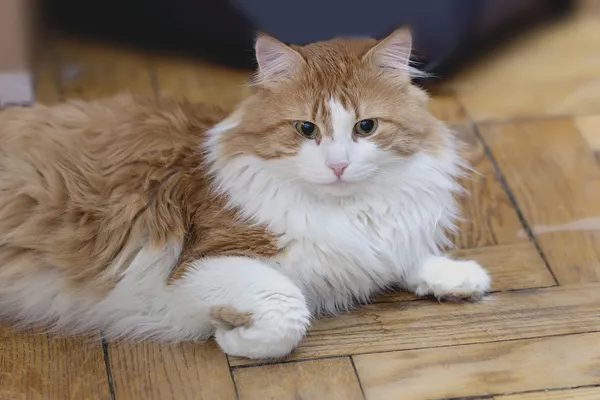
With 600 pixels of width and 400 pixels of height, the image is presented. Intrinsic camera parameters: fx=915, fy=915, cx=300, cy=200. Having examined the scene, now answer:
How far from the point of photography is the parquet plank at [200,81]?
97.7 inches

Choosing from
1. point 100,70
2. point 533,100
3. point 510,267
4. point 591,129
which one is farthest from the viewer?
point 100,70

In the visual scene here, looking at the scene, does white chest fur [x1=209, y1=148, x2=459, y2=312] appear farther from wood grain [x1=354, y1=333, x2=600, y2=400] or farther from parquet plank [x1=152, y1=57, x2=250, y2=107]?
parquet plank [x1=152, y1=57, x2=250, y2=107]

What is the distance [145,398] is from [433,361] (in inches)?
19.1

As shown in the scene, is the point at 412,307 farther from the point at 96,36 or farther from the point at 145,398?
the point at 96,36

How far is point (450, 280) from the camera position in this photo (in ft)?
5.54

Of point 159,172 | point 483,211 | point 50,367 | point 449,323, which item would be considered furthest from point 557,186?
point 50,367

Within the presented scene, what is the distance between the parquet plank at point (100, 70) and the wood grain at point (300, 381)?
115cm

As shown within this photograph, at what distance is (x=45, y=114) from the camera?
1.74m

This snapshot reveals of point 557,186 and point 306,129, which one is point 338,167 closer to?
point 306,129

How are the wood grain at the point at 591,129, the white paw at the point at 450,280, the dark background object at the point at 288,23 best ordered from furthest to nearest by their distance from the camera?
the dark background object at the point at 288,23, the wood grain at the point at 591,129, the white paw at the point at 450,280

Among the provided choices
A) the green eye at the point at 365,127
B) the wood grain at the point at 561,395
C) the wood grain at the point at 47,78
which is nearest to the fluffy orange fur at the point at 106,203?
the green eye at the point at 365,127

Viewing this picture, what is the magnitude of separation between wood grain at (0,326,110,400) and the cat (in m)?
0.04

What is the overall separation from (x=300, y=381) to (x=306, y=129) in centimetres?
42

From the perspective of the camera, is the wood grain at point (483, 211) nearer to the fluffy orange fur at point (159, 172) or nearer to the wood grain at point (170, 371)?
the fluffy orange fur at point (159, 172)
